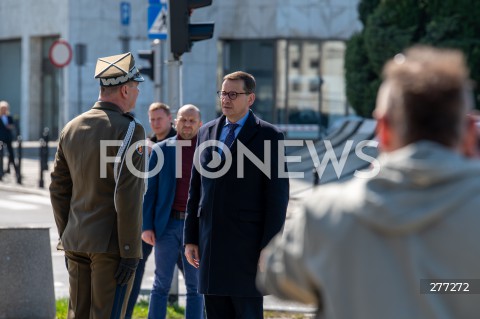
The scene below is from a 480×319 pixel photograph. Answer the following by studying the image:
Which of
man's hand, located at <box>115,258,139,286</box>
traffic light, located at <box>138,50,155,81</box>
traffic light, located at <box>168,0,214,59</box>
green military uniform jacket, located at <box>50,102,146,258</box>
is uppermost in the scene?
traffic light, located at <box>168,0,214,59</box>

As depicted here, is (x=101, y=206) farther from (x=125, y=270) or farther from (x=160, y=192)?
(x=160, y=192)

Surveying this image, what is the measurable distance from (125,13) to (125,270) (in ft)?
91.7

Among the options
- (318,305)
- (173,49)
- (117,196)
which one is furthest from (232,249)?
(173,49)

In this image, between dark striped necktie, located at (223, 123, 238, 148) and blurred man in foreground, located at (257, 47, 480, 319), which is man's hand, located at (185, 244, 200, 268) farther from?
blurred man in foreground, located at (257, 47, 480, 319)

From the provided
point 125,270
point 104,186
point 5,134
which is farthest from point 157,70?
point 5,134

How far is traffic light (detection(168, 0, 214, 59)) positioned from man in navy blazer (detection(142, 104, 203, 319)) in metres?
2.10

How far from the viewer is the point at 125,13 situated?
3309 cm

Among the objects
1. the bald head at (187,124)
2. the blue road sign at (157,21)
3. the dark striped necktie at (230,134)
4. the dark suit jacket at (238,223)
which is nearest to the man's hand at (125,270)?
the dark suit jacket at (238,223)

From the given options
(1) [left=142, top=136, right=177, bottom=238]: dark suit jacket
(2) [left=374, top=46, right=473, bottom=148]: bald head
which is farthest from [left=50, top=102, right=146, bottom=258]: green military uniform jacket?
(2) [left=374, top=46, right=473, bottom=148]: bald head

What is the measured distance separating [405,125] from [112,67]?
153 inches

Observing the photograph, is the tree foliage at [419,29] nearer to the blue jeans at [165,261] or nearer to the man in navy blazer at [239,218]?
the blue jeans at [165,261]

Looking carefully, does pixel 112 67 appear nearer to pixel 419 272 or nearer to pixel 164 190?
pixel 164 190

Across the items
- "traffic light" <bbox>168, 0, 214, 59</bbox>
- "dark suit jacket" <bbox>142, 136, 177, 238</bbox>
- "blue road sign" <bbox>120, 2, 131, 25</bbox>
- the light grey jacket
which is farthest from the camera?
"blue road sign" <bbox>120, 2, 131, 25</bbox>

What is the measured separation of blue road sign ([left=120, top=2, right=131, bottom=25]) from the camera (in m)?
32.9
